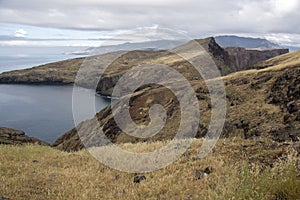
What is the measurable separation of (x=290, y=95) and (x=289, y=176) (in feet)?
135

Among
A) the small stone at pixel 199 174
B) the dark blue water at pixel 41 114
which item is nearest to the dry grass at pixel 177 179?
the small stone at pixel 199 174

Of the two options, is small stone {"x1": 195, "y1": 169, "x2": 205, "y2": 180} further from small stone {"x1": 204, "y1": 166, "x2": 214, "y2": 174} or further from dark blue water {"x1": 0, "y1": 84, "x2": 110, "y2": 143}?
dark blue water {"x1": 0, "y1": 84, "x2": 110, "y2": 143}

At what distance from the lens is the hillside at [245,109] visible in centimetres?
3925

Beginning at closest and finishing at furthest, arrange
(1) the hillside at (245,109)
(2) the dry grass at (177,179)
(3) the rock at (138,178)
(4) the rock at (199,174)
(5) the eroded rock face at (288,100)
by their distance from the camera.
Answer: (2) the dry grass at (177,179) → (4) the rock at (199,174) → (3) the rock at (138,178) → (5) the eroded rock face at (288,100) → (1) the hillside at (245,109)

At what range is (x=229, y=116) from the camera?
45062mm

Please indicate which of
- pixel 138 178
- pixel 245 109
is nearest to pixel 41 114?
pixel 245 109

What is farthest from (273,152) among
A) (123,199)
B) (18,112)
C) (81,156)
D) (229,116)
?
(18,112)

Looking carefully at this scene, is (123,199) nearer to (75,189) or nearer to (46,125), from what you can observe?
(75,189)

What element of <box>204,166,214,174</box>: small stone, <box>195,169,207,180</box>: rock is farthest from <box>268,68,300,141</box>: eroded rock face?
<box>195,169,207,180</box>: rock

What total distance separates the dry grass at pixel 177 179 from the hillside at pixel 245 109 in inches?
957

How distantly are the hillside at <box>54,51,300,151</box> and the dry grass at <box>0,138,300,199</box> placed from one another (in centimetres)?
2431

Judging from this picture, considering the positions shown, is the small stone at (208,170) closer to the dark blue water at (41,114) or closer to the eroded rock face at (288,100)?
the eroded rock face at (288,100)

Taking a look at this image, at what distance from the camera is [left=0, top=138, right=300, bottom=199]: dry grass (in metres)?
7.45

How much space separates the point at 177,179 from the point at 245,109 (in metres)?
38.2
